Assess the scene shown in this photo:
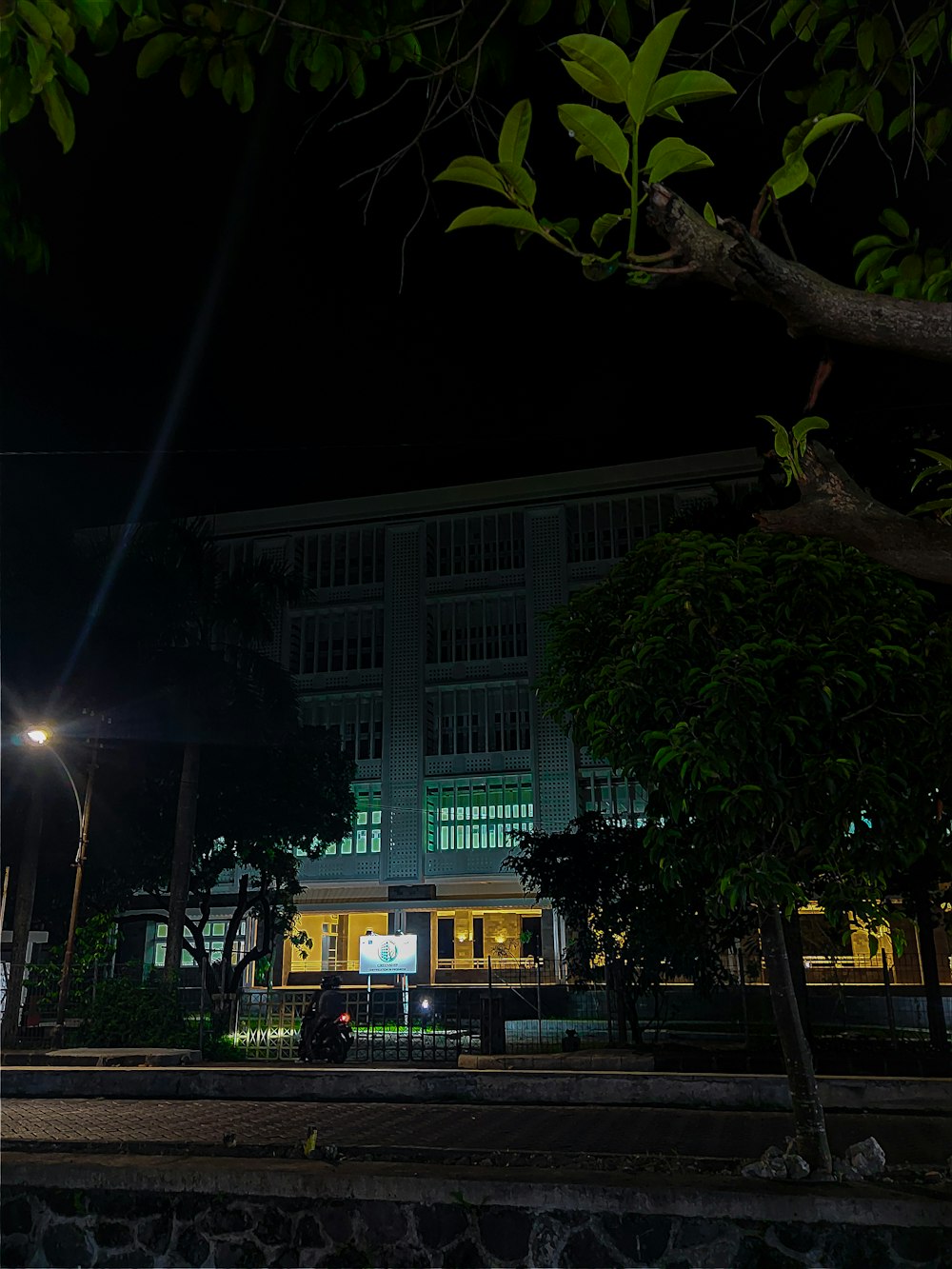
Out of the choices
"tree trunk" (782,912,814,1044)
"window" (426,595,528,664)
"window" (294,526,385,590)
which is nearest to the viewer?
"tree trunk" (782,912,814,1044)

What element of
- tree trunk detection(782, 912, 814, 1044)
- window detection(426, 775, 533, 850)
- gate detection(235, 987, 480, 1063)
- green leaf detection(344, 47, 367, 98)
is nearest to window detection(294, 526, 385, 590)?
window detection(426, 775, 533, 850)

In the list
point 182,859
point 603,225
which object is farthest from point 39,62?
point 182,859

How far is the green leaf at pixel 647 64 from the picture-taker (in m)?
1.81

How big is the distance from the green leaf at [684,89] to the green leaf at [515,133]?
10.8 inches

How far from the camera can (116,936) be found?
20.0 metres

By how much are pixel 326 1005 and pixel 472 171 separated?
48.5 feet

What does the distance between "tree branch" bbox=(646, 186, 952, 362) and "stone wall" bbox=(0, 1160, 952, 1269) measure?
461cm

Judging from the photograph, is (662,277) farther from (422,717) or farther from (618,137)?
(422,717)

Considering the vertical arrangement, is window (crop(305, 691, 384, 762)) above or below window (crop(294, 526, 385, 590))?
below

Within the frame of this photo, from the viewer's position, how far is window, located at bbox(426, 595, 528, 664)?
4828 cm

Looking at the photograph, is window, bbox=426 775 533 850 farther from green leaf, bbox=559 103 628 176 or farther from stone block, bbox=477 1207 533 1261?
green leaf, bbox=559 103 628 176

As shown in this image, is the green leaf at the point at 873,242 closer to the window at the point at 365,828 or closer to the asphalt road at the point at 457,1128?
the asphalt road at the point at 457,1128

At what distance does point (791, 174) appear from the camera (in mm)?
2168

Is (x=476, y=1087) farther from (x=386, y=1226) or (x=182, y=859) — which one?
(x=182, y=859)
